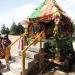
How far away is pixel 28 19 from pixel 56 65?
2.51m

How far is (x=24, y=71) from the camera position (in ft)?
27.8

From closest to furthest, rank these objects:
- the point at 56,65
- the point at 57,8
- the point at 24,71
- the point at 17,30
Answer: the point at 24,71, the point at 57,8, the point at 56,65, the point at 17,30

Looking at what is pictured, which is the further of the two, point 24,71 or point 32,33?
point 32,33

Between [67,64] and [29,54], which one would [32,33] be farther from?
[67,64]

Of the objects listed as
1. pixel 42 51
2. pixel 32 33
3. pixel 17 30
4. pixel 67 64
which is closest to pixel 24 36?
pixel 32 33

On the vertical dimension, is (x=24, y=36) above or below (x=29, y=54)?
above

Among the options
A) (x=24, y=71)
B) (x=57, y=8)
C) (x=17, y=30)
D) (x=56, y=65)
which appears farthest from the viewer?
(x=17, y=30)

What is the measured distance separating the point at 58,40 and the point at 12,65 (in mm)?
2288

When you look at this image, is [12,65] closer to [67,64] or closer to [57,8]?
[67,64]

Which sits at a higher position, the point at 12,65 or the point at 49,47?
the point at 49,47

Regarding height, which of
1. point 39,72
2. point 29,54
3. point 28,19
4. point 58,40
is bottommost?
point 39,72

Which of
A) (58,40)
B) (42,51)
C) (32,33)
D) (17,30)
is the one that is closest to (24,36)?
(32,33)

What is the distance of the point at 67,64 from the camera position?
9.55 meters

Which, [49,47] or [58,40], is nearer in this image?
[58,40]
